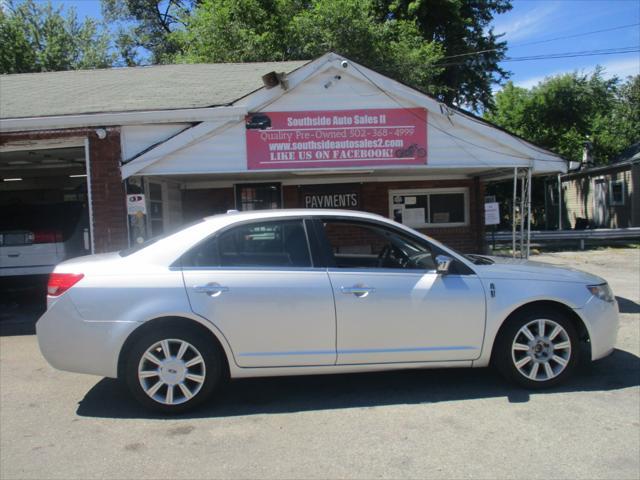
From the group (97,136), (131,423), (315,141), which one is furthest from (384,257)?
(97,136)

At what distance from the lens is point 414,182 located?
11.8 metres

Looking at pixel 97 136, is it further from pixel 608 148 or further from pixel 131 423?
pixel 608 148

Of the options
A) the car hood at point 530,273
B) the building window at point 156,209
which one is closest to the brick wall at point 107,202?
the building window at point 156,209

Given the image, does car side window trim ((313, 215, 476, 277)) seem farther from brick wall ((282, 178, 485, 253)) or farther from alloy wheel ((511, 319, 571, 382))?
brick wall ((282, 178, 485, 253))

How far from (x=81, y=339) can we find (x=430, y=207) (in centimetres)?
900

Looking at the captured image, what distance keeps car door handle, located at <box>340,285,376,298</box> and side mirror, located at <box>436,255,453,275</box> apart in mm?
579

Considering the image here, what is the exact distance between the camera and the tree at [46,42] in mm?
21078

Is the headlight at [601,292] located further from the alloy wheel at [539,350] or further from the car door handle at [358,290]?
the car door handle at [358,290]

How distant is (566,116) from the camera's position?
98.9 ft

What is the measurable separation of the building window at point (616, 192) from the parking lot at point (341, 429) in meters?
20.4

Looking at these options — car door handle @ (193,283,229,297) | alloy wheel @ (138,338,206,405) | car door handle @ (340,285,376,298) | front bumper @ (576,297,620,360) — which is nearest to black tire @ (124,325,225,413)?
alloy wheel @ (138,338,206,405)

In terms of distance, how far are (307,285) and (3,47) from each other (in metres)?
21.9

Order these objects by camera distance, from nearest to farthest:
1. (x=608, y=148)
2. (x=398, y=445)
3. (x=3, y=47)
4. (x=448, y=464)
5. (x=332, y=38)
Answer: (x=448, y=464), (x=398, y=445), (x=332, y=38), (x=3, y=47), (x=608, y=148)

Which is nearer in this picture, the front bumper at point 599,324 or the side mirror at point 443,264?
the side mirror at point 443,264
